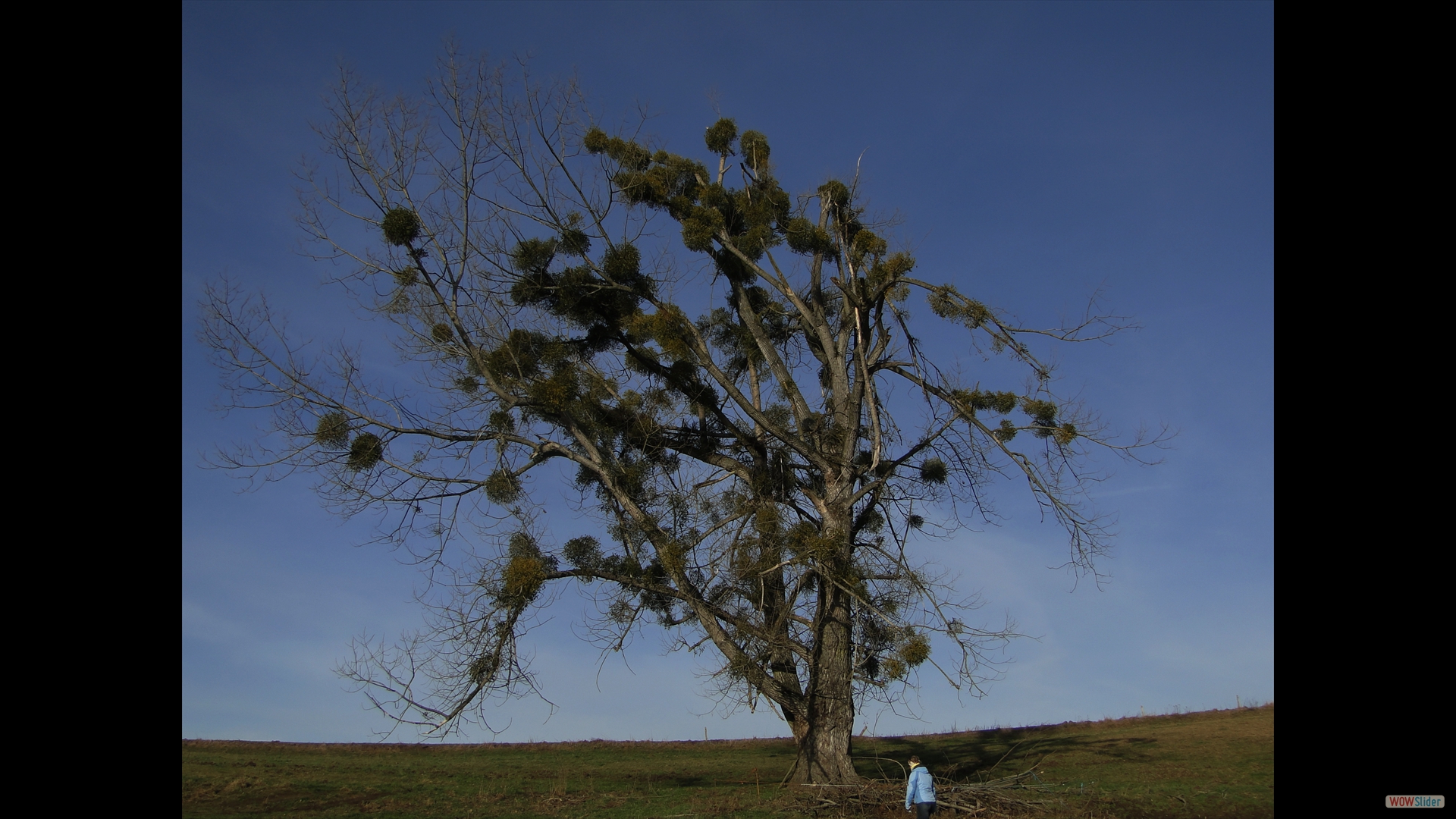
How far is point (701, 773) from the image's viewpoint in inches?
706

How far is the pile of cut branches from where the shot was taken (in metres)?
11.3

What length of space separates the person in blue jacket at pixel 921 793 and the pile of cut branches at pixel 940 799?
1.12 metres

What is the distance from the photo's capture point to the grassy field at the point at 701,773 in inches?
481
